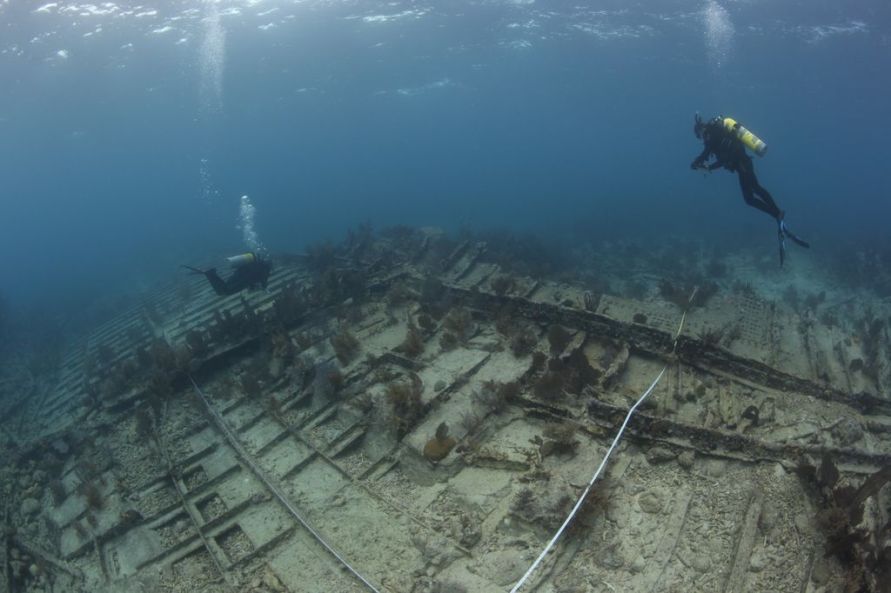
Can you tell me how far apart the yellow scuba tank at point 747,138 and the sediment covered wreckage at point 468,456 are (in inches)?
150

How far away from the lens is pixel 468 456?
25.3ft

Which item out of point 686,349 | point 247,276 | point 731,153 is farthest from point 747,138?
point 247,276

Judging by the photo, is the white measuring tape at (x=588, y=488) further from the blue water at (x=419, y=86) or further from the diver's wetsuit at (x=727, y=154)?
the blue water at (x=419, y=86)

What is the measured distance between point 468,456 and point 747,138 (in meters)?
8.57

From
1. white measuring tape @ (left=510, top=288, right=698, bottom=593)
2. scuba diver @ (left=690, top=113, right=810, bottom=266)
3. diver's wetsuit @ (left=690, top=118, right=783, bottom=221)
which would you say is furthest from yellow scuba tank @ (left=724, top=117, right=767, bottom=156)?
white measuring tape @ (left=510, top=288, right=698, bottom=593)

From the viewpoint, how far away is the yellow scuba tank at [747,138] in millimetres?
8767

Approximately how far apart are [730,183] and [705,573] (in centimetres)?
11003

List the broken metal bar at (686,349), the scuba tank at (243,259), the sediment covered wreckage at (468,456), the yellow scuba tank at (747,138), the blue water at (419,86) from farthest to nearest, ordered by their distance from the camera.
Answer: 1. the blue water at (419,86)
2. the scuba tank at (243,259)
3. the yellow scuba tank at (747,138)
4. the broken metal bar at (686,349)
5. the sediment covered wreckage at (468,456)

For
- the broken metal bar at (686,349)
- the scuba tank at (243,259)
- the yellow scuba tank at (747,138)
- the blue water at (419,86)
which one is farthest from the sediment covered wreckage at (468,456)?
the blue water at (419,86)

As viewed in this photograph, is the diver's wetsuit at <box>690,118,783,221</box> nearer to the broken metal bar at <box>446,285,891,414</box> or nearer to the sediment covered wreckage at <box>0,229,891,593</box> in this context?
the sediment covered wreckage at <box>0,229,891,593</box>

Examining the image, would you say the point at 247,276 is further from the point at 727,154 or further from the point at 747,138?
the point at 747,138

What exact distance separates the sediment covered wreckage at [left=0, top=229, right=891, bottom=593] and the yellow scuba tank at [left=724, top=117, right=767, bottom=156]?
3.81 m

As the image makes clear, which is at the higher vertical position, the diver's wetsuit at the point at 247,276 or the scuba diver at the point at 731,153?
the scuba diver at the point at 731,153

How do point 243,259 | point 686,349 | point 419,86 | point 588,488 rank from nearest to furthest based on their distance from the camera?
point 588,488 → point 686,349 → point 243,259 → point 419,86
